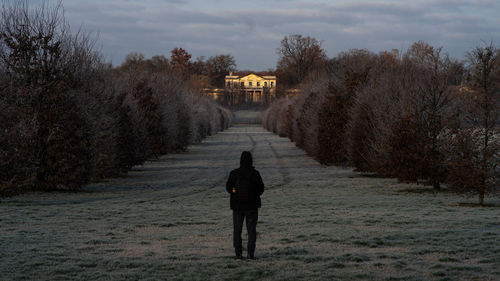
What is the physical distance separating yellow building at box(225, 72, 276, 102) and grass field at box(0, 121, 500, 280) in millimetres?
135988

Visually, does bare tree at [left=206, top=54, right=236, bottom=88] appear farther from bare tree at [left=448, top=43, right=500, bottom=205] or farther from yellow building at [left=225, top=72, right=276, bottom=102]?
bare tree at [left=448, top=43, right=500, bottom=205]

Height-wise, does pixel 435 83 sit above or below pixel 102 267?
above

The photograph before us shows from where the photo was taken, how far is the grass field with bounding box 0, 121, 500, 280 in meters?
9.91

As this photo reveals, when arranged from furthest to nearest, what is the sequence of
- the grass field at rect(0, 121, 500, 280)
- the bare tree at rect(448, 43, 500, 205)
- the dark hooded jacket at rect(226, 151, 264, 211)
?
the bare tree at rect(448, 43, 500, 205)
the dark hooded jacket at rect(226, 151, 264, 211)
the grass field at rect(0, 121, 500, 280)

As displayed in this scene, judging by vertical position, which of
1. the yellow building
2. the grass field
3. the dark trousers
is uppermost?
the yellow building

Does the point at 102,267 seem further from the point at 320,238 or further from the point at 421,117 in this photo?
the point at 421,117

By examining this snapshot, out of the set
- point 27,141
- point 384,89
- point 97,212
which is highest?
point 384,89

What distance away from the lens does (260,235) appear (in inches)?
539

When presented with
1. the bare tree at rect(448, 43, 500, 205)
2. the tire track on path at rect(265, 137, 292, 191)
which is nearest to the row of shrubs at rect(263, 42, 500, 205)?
the bare tree at rect(448, 43, 500, 205)

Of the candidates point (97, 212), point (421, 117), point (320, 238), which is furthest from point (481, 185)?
point (97, 212)

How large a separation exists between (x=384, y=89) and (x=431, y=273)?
64.0 feet

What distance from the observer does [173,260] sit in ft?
35.2

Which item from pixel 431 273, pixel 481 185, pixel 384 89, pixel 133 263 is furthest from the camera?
pixel 384 89

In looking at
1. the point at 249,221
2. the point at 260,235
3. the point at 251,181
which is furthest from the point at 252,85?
the point at 251,181
